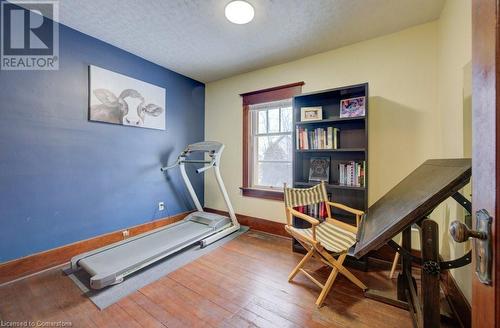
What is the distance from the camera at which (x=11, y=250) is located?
1.92 metres

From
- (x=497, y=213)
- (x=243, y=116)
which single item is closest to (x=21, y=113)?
(x=243, y=116)

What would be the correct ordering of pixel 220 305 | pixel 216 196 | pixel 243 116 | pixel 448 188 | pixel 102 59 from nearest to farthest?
pixel 448 188 → pixel 220 305 → pixel 102 59 → pixel 243 116 → pixel 216 196

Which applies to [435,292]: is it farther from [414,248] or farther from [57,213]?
[57,213]

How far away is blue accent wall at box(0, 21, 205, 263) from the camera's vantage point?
1944mm

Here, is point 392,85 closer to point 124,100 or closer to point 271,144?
point 271,144

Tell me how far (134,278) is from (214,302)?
864mm

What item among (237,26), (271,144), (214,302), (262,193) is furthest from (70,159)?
(271,144)

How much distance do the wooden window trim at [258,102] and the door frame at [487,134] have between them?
2.43 meters

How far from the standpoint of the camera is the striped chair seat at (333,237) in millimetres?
1736

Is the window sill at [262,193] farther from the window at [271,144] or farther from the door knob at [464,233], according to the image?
the door knob at [464,233]

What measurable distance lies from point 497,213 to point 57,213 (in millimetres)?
3127

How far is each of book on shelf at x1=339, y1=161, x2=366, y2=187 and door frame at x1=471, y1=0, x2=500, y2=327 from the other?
1703 mm

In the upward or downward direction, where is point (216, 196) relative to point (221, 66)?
downward

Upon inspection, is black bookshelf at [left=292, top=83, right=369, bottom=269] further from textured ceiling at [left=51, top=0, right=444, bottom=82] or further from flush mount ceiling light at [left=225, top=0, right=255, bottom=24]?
flush mount ceiling light at [left=225, top=0, right=255, bottom=24]
